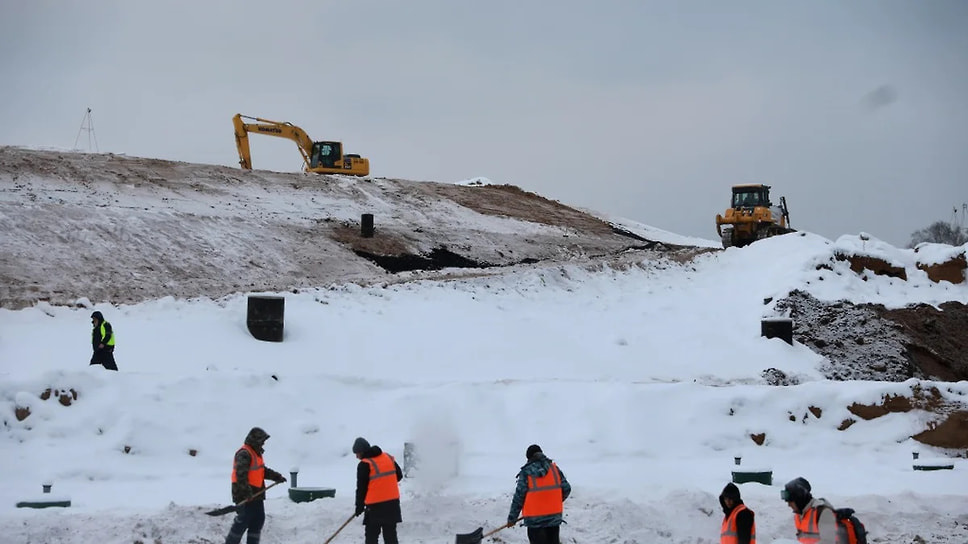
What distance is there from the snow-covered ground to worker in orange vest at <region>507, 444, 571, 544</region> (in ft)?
4.43

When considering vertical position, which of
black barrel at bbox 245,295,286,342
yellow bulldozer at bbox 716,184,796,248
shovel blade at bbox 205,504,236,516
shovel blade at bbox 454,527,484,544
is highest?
yellow bulldozer at bbox 716,184,796,248

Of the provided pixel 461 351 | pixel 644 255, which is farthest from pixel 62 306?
pixel 644 255

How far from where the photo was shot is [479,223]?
37.3 meters

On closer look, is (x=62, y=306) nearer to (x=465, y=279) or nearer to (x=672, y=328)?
(x=465, y=279)

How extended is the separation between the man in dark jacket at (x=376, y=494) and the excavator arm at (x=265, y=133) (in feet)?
114

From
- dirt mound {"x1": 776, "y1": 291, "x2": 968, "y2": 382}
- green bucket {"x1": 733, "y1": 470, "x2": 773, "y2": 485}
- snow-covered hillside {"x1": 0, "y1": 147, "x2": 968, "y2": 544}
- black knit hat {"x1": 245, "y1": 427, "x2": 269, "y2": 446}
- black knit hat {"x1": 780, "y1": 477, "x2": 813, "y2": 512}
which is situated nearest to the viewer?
black knit hat {"x1": 780, "y1": 477, "x2": 813, "y2": 512}

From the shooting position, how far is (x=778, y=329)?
2416 cm

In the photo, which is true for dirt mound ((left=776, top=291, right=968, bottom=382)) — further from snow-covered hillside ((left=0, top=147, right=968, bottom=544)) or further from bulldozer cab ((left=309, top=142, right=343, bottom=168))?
bulldozer cab ((left=309, top=142, right=343, bottom=168))

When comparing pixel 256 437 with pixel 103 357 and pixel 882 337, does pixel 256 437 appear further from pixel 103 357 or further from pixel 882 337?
pixel 882 337

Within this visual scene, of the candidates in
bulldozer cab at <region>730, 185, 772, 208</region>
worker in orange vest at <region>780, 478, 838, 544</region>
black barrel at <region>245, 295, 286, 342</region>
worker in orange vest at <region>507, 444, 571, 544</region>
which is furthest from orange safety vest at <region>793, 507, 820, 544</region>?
bulldozer cab at <region>730, 185, 772, 208</region>

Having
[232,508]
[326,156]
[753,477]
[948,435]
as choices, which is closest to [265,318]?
[232,508]

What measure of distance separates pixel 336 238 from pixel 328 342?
10.8m

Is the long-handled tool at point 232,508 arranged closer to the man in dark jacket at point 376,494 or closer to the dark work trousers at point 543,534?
the man in dark jacket at point 376,494

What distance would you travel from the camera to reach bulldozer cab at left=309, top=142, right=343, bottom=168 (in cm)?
4397
